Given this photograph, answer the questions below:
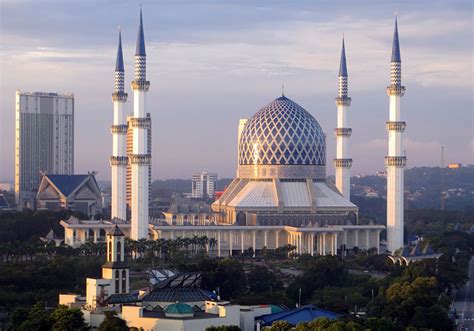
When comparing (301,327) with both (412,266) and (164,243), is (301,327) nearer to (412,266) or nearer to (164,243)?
(412,266)

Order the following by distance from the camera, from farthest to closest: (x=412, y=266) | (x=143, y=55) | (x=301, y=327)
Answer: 1. (x=143, y=55)
2. (x=412, y=266)
3. (x=301, y=327)

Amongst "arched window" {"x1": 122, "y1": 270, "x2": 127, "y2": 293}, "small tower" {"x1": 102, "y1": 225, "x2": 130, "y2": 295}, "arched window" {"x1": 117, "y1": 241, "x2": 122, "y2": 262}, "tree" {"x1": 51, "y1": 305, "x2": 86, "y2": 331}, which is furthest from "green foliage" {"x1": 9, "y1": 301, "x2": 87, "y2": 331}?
"arched window" {"x1": 117, "y1": 241, "x2": 122, "y2": 262}

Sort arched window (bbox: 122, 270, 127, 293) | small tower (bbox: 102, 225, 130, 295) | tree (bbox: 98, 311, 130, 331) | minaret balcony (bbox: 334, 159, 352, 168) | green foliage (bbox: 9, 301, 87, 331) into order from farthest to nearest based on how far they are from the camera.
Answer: minaret balcony (bbox: 334, 159, 352, 168) < arched window (bbox: 122, 270, 127, 293) < small tower (bbox: 102, 225, 130, 295) < green foliage (bbox: 9, 301, 87, 331) < tree (bbox: 98, 311, 130, 331)

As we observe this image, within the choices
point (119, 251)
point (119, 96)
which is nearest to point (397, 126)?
point (119, 96)

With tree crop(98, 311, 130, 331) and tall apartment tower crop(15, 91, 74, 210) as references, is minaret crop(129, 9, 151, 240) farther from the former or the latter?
tall apartment tower crop(15, 91, 74, 210)

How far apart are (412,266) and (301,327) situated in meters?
24.7

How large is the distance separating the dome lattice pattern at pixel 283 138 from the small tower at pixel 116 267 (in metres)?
42.3

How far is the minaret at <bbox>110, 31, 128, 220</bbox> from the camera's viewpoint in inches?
3423

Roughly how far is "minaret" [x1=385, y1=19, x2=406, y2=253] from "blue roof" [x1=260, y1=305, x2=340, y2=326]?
122 ft

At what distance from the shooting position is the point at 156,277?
5631cm

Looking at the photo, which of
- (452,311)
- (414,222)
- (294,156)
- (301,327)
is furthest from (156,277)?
(414,222)

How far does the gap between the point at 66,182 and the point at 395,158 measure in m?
41.4

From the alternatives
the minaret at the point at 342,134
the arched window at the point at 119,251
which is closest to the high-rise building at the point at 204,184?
the minaret at the point at 342,134

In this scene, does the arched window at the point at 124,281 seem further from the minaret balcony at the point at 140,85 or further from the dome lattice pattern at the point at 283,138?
the dome lattice pattern at the point at 283,138
